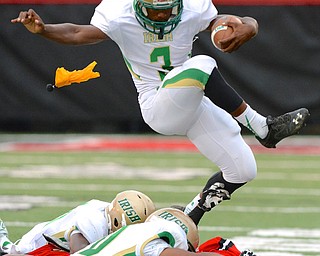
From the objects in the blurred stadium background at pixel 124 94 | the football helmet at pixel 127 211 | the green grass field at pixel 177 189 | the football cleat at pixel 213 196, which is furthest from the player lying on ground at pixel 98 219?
the blurred stadium background at pixel 124 94

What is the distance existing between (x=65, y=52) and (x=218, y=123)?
16.2ft

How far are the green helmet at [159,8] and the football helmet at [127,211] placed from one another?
0.93m

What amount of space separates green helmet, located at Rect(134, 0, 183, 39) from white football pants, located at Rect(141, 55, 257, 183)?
0.81ft

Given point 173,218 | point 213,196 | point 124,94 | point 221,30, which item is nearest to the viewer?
point 173,218

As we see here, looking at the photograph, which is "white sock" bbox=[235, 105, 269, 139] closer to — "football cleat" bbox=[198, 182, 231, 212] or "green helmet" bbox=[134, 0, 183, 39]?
"football cleat" bbox=[198, 182, 231, 212]

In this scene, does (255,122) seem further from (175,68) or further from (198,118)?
(175,68)

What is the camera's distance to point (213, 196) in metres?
5.92

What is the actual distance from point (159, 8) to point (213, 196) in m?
1.16

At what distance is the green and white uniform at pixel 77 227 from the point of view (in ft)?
16.9

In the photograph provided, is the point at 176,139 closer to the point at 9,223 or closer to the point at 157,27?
the point at 9,223

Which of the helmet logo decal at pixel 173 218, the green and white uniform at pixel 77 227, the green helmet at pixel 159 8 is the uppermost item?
the green helmet at pixel 159 8

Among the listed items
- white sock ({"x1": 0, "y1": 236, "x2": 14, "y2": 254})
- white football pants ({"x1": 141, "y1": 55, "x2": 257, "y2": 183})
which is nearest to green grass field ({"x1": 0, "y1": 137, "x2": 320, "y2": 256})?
white football pants ({"x1": 141, "y1": 55, "x2": 257, "y2": 183})

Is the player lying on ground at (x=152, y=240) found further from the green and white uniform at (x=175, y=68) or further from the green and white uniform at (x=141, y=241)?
the green and white uniform at (x=175, y=68)

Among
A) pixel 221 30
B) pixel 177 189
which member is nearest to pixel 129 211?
pixel 221 30
